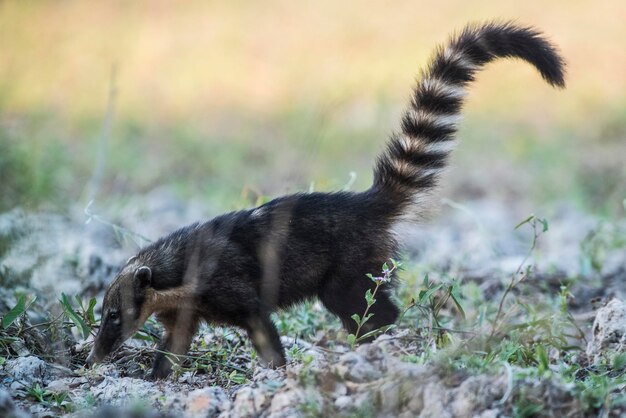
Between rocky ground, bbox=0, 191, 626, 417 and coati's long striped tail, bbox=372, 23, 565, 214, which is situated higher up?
coati's long striped tail, bbox=372, 23, 565, 214

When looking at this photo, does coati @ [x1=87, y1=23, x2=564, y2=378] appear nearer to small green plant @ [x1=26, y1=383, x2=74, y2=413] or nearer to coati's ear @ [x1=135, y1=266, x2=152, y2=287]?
coati's ear @ [x1=135, y1=266, x2=152, y2=287]

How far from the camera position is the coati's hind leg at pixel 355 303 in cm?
661

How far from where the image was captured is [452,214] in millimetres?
11914

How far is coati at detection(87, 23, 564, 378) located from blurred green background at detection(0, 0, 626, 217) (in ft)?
5.78

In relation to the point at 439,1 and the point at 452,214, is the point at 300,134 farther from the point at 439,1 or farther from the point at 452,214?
the point at 439,1

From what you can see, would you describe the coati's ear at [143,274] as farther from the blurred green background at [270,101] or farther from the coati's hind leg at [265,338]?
the blurred green background at [270,101]

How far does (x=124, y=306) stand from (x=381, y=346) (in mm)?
2118

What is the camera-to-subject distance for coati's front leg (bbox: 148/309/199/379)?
629cm

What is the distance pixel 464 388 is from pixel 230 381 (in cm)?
170

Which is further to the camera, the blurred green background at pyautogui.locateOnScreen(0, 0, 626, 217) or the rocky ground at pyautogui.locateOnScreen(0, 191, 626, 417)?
the blurred green background at pyautogui.locateOnScreen(0, 0, 626, 217)

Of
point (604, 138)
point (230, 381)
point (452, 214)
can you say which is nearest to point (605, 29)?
point (604, 138)

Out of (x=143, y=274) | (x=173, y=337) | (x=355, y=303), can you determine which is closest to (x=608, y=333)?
(x=355, y=303)

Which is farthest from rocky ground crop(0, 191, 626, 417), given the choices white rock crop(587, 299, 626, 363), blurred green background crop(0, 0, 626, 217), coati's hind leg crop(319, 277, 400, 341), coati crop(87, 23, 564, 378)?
blurred green background crop(0, 0, 626, 217)

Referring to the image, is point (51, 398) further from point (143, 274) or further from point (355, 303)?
point (355, 303)
